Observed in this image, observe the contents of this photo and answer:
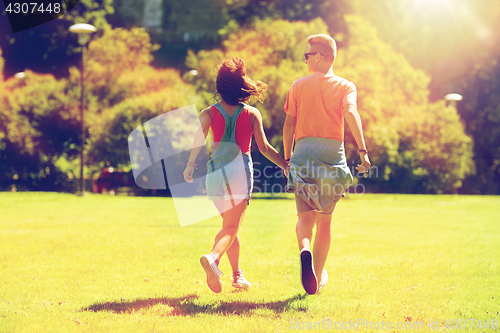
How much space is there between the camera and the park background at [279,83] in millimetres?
25938

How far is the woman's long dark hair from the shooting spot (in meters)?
4.66

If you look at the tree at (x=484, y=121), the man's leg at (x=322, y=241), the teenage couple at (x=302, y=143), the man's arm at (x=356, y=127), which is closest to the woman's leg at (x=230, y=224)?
the teenage couple at (x=302, y=143)

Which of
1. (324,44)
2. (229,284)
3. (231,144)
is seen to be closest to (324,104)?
(324,44)

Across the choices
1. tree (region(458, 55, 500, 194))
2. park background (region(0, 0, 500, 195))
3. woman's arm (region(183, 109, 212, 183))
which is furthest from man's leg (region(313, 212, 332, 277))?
tree (region(458, 55, 500, 194))

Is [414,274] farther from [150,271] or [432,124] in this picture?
[432,124]

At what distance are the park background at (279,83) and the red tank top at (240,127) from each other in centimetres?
1894

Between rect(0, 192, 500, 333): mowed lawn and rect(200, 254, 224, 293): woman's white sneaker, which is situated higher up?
rect(200, 254, 224, 293): woman's white sneaker

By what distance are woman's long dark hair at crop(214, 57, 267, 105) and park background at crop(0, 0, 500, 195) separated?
61.9ft

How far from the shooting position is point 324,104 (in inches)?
176

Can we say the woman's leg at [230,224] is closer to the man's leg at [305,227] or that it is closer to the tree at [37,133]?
the man's leg at [305,227]

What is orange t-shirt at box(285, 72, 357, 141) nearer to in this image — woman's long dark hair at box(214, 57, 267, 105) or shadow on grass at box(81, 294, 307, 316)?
woman's long dark hair at box(214, 57, 267, 105)

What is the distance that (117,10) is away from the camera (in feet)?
150

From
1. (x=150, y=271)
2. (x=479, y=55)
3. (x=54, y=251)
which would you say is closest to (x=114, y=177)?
(x=54, y=251)

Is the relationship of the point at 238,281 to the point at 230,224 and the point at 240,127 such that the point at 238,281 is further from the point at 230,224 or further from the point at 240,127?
the point at 240,127
